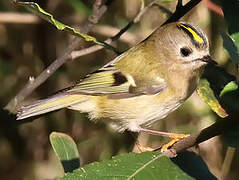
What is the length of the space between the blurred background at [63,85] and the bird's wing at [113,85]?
0.77m

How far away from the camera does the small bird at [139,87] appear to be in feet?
7.66

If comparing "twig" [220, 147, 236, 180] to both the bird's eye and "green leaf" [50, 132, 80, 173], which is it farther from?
"green leaf" [50, 132, 80, 173]

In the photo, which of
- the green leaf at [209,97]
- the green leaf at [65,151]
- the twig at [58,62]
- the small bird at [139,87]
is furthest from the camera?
the small bird at [139,87]

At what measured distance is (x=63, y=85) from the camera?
3.38 metres

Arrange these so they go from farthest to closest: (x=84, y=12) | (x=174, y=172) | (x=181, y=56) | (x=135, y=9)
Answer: (x=135, y=9)
(x=84, y=12)
(x=181, y=56)
(x=174, y=172)

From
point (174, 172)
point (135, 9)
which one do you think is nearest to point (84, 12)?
Result: point (135, 9)

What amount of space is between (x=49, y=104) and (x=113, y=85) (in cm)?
32

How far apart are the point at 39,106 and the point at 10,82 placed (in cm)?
114

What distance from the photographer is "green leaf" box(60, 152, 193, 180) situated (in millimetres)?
1515

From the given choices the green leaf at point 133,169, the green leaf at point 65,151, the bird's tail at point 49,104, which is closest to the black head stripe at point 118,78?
the bird's tail at point 49,104

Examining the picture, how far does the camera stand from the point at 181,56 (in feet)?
8.20

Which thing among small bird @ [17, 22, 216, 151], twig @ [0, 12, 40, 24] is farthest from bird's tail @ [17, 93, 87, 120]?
twig @ [0, 12, 40, 24]

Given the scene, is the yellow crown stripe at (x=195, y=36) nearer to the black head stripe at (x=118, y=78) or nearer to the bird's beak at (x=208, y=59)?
the bird's beak at (x=208, y=59)

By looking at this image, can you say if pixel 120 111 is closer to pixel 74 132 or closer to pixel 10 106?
pixel 10 106
